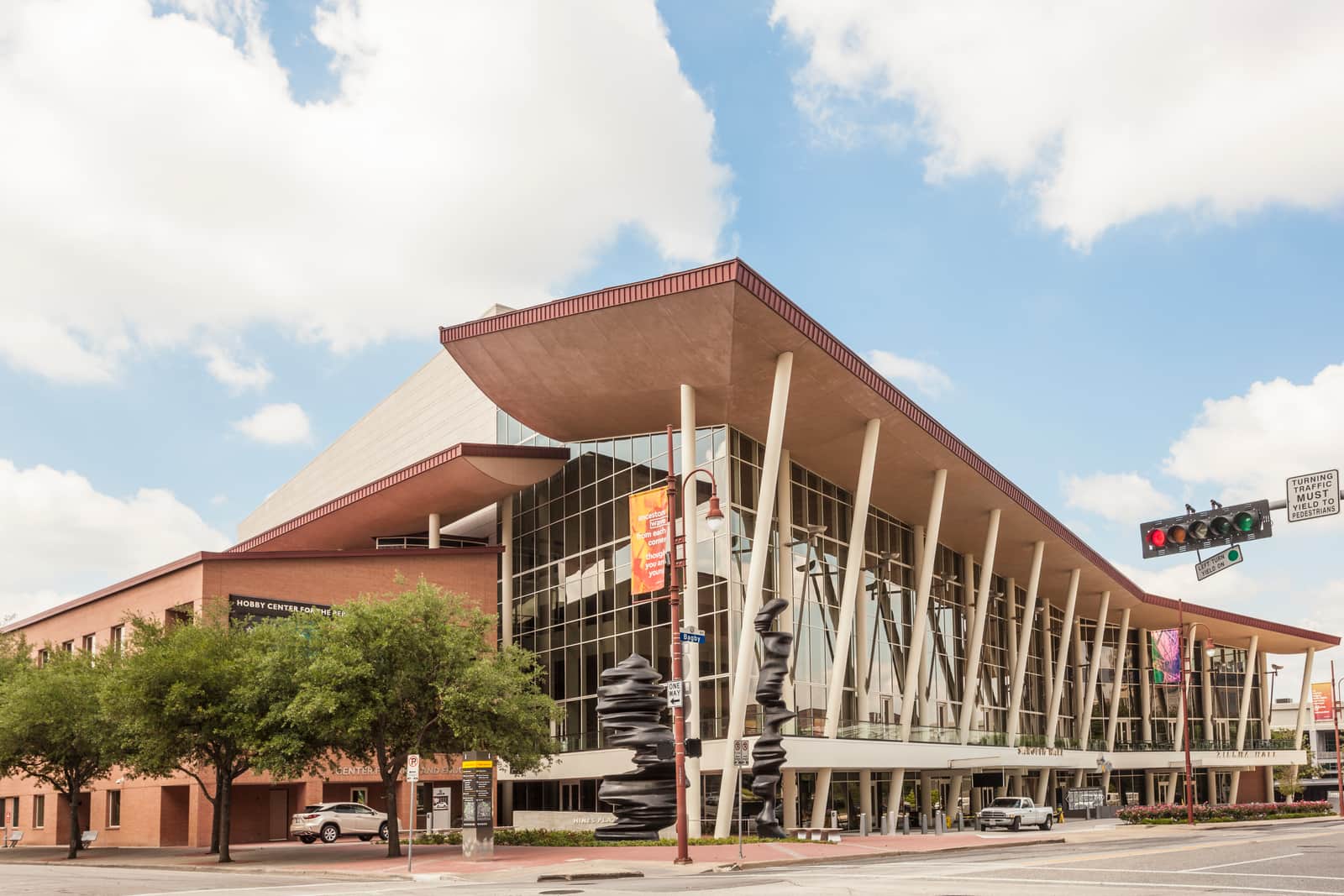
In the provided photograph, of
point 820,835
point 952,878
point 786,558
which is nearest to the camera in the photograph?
point 952,878

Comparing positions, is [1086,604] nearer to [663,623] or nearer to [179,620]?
[663,623]

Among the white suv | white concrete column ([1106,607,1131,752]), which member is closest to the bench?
the white suv

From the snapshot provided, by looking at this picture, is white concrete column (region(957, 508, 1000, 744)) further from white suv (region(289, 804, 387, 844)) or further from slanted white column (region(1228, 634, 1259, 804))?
slanted white column (region(1228, 634, 1259, 804))

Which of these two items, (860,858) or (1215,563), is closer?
(1215,563)

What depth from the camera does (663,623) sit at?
144ft

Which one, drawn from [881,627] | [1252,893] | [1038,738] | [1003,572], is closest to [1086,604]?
[1003,572]

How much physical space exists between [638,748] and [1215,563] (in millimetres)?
25772

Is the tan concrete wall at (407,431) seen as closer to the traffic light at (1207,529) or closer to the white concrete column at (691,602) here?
the white concrete column at (691,602)

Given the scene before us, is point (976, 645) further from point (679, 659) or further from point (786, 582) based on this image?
point (679, 659)

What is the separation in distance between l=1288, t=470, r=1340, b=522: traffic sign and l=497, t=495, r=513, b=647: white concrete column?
3923 cm

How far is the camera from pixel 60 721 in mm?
43375

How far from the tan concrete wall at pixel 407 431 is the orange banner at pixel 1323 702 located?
57102 mm

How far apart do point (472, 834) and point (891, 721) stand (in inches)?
1026

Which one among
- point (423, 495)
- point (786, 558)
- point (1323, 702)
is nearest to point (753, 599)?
point (786, 558)
